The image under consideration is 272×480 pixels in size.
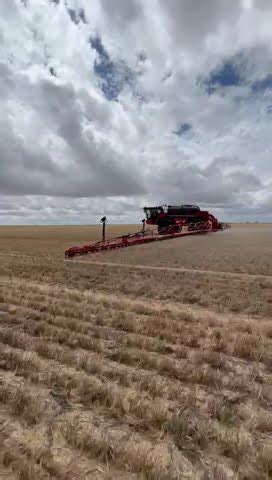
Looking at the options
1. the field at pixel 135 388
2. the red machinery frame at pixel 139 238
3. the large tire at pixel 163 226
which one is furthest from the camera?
the large tire at pixel 163 226

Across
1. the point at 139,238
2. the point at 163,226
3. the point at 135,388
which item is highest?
the point at 163,226

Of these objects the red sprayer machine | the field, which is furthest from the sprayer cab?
the field

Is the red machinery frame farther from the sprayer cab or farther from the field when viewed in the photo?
the field

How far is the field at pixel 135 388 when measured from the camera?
4.18 meters

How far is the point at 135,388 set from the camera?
20.1 ft

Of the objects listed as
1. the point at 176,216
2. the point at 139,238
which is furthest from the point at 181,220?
the point at 139,238

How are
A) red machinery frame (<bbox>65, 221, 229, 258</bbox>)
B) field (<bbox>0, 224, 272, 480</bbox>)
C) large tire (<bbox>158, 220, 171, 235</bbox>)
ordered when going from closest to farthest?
field (<bbox>0, 224, 272, 480</bbox>), red machinery frame (<bbox>65, 221, 229, 258</bbox>), large tire (<bbox>158, 220, 171, 235</bbox>)

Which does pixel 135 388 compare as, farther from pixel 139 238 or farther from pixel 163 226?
pixel 163 226

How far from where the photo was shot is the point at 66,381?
6227 mm

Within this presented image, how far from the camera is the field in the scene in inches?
165

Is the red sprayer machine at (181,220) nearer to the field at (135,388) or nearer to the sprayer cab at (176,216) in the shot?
the sprayer cab at (176,216)

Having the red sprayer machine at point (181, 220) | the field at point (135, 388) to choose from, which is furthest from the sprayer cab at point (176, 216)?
the field at point (135, 388)

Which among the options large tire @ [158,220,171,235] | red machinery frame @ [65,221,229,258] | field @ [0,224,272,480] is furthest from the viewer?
large tire @ [158,220,171,235]

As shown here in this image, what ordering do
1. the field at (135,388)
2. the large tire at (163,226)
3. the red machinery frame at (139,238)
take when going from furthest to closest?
the large tire at (163,226)
the red machinery frame at (139,238)
the field at (135,388)
